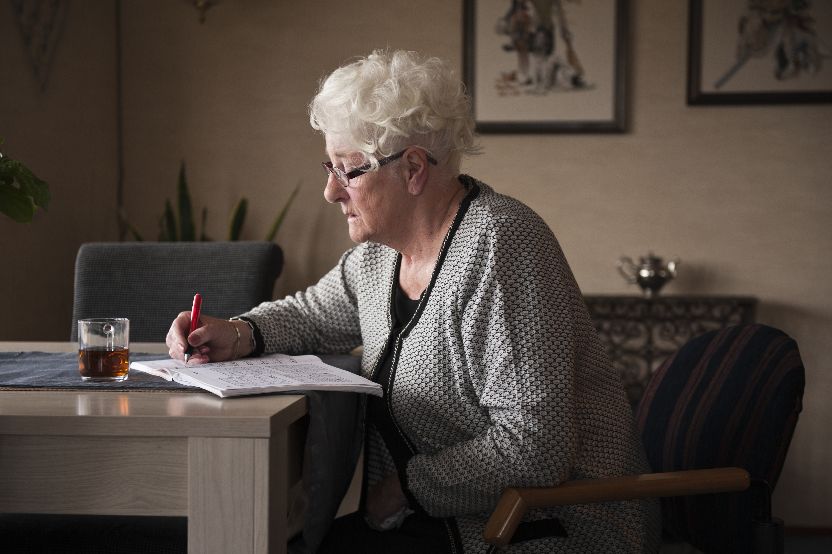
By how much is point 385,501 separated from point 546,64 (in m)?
2.43

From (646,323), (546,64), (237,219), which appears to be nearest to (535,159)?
(546,64)

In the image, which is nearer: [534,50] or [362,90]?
[362,90]

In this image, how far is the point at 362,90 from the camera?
Answer: 1.54 m

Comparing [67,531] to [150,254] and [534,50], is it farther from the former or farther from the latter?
[534,50]

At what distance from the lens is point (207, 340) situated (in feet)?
5.09

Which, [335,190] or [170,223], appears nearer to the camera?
[335,190]

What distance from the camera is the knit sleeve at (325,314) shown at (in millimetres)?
1777

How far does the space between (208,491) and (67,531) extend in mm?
545

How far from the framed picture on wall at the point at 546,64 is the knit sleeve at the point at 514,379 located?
219cm

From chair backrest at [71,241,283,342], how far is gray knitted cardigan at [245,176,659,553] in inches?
25.3

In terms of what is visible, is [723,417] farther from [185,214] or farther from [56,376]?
[185,214]

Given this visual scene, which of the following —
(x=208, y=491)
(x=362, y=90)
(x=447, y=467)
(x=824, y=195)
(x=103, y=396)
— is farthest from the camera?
(x=824, y=195)

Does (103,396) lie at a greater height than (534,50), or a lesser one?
lesser

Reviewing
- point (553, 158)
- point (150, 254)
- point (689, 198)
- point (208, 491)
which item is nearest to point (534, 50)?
point (553, 158)
